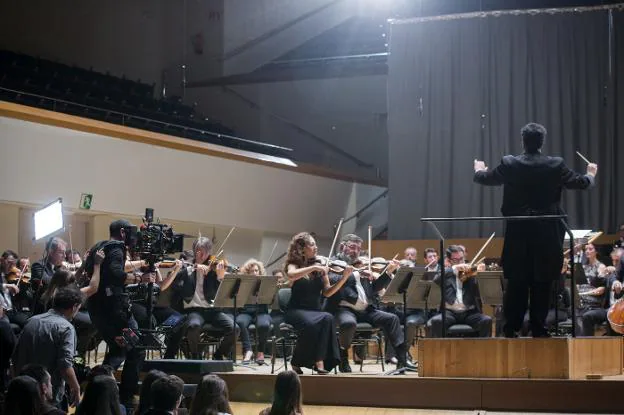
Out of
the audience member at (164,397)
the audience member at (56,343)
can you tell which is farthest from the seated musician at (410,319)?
the audience member at (164,397)

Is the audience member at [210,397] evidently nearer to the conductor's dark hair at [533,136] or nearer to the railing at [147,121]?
the conductor's dark hair at [533,136]

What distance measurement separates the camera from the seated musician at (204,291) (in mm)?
9268

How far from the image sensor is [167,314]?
919 cm

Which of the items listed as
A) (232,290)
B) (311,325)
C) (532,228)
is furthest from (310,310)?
(532,228)

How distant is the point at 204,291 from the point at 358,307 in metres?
1.66

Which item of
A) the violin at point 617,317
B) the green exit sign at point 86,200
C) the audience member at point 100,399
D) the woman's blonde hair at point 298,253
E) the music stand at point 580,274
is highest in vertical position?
the green exit sign at point 86,200

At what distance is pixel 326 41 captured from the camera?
1723 cm

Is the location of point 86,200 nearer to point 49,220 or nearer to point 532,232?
point 49,220

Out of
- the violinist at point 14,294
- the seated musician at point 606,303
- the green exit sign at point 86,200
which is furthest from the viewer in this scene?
the green exit sign at point 86,200

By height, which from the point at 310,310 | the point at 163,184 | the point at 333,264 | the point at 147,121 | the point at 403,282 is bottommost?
the point at 310,310

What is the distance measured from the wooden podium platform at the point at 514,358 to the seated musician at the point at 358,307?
1.25m

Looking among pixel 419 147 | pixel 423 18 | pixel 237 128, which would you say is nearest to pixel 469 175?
pixel 419 147

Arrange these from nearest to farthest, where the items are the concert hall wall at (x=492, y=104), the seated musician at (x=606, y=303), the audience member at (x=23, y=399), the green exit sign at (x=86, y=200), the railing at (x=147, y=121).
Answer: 1. the audience member at (x=23, y=399)
2. the seated musician at (x=606, y=303)
3. the railing at (x=147, y=121)
4. the green exit sign at (x=86, y=200)
5. the concert hall wall at (x=492, y=104)

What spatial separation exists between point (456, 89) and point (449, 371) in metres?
7.35
